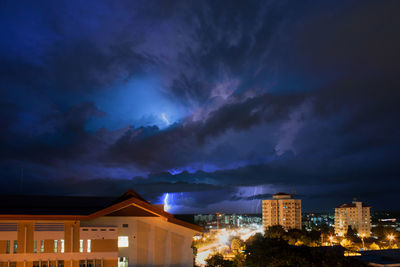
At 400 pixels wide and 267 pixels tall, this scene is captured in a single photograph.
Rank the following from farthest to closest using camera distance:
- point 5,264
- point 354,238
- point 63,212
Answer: point 354,238 → point 63,212 → point 5,264

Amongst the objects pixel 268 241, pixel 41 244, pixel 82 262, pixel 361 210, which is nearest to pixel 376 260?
pixel 268 241

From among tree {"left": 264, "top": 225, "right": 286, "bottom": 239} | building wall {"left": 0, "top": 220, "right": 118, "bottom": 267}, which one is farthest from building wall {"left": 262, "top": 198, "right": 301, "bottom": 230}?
building wall {"left": 0, "top": 220, "right": 118, "bottom": 267}

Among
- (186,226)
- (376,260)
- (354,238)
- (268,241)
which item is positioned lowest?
(354,238)

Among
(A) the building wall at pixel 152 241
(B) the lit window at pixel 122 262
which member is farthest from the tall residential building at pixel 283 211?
(B) the lit window at pixel 122 262

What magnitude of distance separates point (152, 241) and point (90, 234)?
13.6ft

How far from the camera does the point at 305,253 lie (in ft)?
77.2

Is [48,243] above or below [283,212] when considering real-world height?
above

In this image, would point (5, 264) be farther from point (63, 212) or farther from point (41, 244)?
point (63, 212)

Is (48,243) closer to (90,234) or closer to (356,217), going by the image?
(90,234)

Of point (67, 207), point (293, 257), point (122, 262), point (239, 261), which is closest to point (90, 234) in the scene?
point (122, 262)

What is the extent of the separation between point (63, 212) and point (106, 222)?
282cm

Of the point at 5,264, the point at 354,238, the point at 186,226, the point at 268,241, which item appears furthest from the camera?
the point at 354,238

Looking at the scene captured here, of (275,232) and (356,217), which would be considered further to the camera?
(356,217)

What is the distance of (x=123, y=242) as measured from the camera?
74.6 ft
